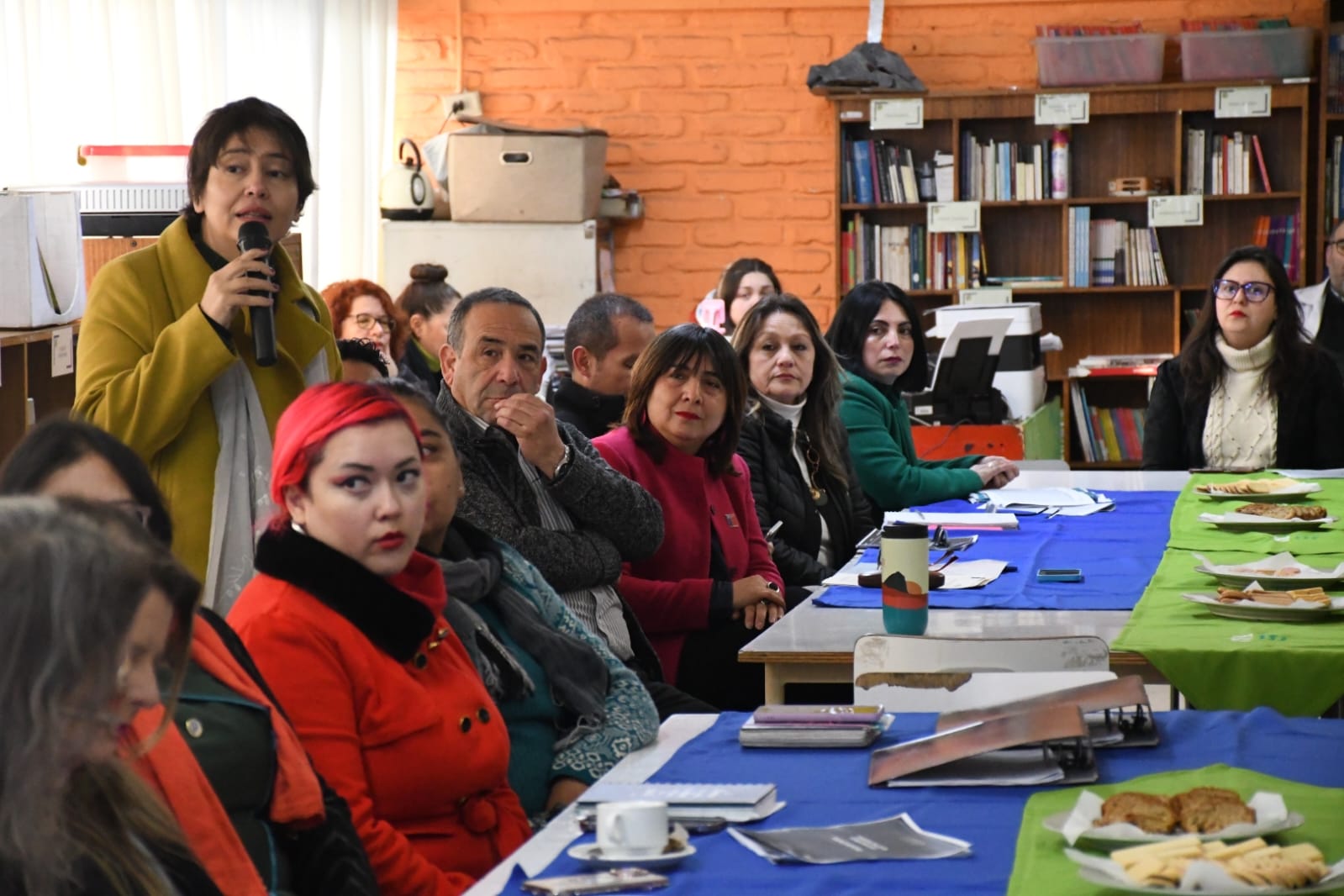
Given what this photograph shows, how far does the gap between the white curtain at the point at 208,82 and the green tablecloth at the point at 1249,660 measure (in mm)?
2566

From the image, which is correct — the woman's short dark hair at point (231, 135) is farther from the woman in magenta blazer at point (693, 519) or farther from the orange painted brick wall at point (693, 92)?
the orange painted brick wall at point (693, 92)

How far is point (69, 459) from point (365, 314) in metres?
3.14

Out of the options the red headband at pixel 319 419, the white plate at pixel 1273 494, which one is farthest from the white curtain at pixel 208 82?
the white plate at pixel 1273 494

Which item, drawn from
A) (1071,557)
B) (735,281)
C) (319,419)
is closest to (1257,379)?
(1071,557)

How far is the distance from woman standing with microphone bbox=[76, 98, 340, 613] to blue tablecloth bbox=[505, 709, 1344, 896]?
0.74 m

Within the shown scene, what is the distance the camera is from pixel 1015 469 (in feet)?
13.7

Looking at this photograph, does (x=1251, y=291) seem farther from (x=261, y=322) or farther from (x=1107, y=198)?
(x=261, y=322)

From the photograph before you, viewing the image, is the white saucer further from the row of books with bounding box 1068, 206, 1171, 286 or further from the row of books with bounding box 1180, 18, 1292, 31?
the row of books with bounding box 1180, 18, 1292, 31

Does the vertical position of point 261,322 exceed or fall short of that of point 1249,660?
it exceeds it

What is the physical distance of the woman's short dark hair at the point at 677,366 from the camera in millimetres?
3066

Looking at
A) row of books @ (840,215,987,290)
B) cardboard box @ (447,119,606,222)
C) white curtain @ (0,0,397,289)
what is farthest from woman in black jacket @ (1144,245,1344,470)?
white curtain @ (0,0,397,289)

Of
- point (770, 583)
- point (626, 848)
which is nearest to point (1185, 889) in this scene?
point (626, 848)

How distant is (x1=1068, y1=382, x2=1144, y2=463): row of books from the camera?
6066 mm

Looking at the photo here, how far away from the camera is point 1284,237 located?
600cm
